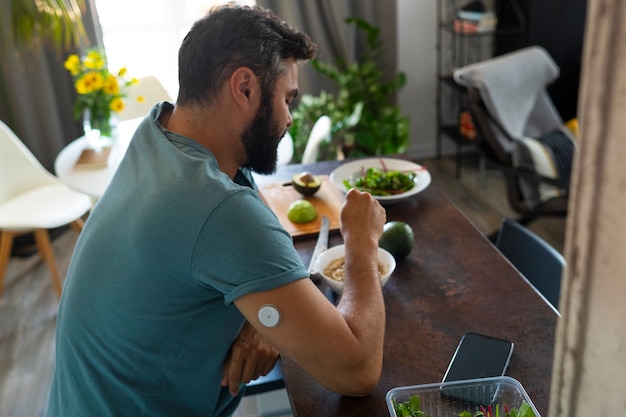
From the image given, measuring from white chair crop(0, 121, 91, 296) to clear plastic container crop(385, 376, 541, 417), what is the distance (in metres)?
2.13

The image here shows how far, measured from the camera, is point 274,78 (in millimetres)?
1147

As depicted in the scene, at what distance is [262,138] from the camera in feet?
3.87

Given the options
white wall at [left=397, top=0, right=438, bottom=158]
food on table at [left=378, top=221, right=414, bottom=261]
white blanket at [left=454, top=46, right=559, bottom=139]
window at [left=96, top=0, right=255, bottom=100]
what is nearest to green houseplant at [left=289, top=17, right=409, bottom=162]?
white wall at [left=397, top=0, right=438, bottom=158]

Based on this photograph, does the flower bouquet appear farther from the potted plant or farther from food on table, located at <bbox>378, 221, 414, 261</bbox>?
food on table, located at <bbox>378, 221, 414, 261</bbox>

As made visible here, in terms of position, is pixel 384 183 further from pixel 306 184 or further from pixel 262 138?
pixel 262 138

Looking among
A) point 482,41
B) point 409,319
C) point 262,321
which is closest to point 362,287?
point 409,319

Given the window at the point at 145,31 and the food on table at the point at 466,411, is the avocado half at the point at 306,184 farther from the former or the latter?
the window at the point at 145,31

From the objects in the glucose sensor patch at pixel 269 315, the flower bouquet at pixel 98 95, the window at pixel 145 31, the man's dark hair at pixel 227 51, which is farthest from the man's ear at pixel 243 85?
the window at pixel 145 31

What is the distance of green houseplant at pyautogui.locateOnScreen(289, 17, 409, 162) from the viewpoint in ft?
10.9

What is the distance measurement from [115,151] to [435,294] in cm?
176

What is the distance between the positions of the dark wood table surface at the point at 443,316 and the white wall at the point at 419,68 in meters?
2.64

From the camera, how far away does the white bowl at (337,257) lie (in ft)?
4.19

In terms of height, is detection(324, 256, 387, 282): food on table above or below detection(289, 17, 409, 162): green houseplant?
above

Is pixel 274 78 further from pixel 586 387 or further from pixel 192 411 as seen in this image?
pixel 586 387
